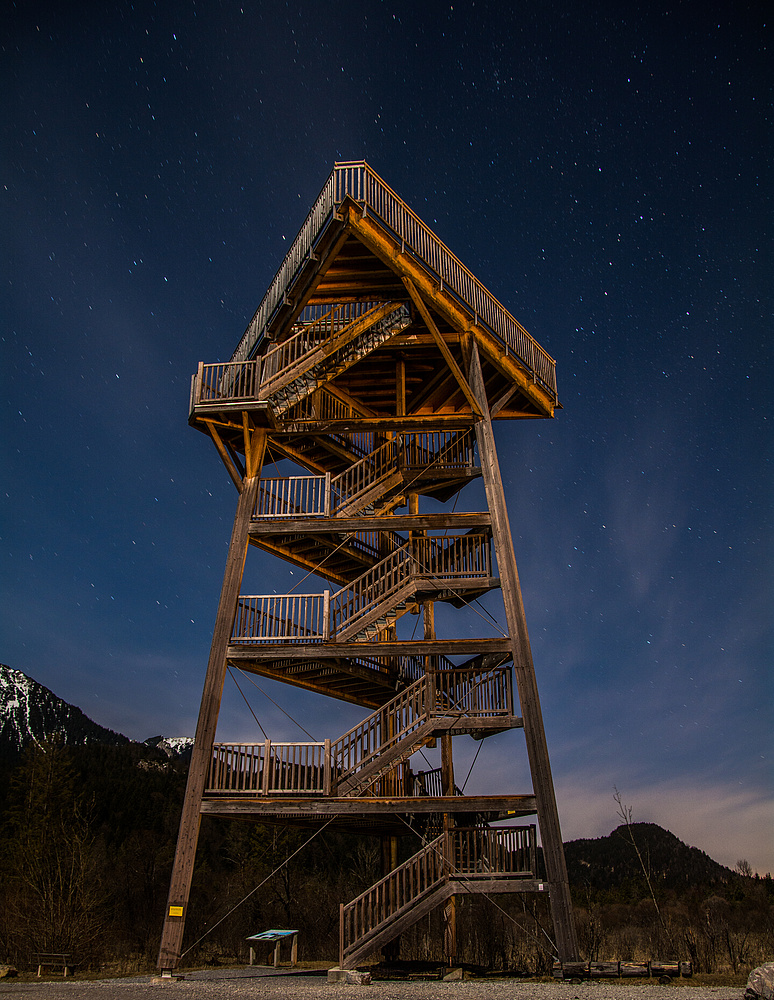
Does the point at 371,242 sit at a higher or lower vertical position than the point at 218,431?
higher

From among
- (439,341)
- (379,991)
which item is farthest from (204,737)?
(439,341)

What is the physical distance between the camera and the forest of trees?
2481 cm

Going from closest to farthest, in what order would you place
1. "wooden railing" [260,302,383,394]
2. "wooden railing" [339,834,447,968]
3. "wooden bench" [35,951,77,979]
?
"wooden railing" [339,834,447,968]
"wooden bench" [35,951,77,979]
"wooden railing" [260,302,383,394]

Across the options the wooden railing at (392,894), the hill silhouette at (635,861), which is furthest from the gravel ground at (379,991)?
the hill silhouette at (635,861)

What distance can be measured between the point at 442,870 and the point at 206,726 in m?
6.22

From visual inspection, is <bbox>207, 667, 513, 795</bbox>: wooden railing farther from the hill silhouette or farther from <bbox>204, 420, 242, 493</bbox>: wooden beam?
the hill silhouette

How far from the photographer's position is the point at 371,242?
19.2 m

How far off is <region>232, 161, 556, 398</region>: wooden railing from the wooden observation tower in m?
0.06

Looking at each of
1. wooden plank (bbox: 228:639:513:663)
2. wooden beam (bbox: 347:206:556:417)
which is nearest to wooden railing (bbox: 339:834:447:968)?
wooden plank (bbox: 228:639:513:663)

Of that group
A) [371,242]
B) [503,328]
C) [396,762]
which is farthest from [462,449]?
[396,762]

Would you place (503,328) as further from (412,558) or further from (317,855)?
(317,855)

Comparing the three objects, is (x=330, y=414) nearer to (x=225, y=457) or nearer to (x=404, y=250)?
(x=225, y=457)

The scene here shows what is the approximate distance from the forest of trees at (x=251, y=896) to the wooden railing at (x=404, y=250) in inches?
542

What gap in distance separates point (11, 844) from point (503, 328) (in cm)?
3714
